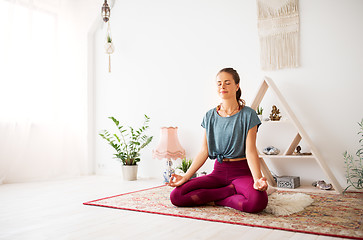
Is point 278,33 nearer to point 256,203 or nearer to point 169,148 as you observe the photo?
point 169,148

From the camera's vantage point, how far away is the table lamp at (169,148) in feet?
12.8

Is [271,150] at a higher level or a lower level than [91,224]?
higher

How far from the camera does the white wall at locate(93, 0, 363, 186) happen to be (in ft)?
10.7

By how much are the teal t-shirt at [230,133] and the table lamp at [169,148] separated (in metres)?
1.36

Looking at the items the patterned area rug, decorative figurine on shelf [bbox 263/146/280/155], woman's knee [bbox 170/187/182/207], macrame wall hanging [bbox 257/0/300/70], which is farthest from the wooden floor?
macrame wall hanging [bbox 257/0/300/70]

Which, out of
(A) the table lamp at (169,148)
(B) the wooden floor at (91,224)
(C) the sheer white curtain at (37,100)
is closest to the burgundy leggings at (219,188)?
(B) the wooden floor at (91,224)

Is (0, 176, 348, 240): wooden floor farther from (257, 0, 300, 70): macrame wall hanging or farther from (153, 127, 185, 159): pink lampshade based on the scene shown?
(257, 0, 300, 70): macrame wall hanging

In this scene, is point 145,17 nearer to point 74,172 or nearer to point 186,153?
point 186,153

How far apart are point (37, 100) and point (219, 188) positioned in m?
3.04

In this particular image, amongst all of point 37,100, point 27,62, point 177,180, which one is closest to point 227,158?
point 177,180

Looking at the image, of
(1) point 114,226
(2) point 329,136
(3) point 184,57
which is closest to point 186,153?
(3) point 184,57

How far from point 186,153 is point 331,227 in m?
2.49

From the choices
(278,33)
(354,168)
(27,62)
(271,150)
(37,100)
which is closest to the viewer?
(354,168)

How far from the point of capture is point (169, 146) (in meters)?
3.92
